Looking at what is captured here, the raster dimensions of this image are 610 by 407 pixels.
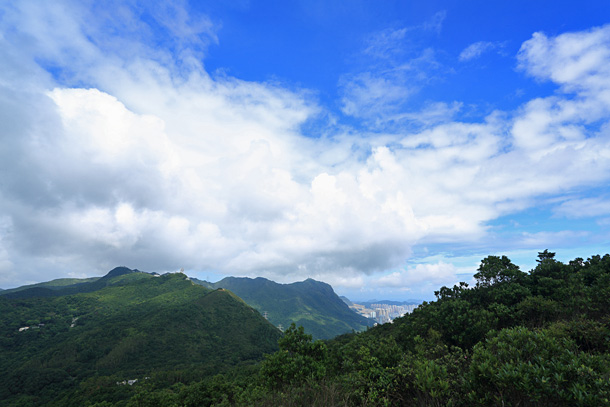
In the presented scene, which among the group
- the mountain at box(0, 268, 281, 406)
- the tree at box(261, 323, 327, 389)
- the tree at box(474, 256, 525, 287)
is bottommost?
the mountain at box(0, 268, 281, 406)

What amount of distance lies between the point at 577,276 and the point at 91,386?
159 metres

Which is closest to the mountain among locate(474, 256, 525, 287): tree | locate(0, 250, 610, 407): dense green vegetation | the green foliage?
locate(0, 250, 610, 407): dense green vegetation

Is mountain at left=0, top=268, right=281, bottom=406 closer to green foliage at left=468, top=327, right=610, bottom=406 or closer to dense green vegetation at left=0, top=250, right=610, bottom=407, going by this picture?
dense green vegetation at left=0, top=250, right=610, bottom=407

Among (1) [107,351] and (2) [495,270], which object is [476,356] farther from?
(1) [107,351]

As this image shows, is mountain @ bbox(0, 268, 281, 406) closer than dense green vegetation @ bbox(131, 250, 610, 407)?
No

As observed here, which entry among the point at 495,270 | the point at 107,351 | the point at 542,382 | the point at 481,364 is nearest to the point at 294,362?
the point at 481,364

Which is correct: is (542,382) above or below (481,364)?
below

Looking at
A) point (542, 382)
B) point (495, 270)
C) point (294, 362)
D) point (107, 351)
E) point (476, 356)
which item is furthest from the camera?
point (107, 351)

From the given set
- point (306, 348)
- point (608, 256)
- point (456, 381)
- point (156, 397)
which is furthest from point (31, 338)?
point (608, 256)

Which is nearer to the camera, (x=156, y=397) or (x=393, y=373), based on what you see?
(x=393, y=373)

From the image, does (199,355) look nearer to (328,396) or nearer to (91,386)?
(91,386)

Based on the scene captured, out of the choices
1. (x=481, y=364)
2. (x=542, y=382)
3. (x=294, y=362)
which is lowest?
(x=294, y=362)

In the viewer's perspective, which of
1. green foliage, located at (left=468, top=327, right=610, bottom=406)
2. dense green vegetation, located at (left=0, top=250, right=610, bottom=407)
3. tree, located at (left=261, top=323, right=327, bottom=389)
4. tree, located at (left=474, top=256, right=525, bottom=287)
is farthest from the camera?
tree, located at (left=474, top=256, right=525, bottom=287)

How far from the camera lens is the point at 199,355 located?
158 m
